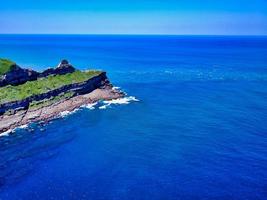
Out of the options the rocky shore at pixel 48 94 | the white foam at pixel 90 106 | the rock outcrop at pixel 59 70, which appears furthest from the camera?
the rock outcrop at pixel 59 70

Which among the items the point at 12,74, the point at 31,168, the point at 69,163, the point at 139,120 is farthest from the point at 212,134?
the point at 12,74

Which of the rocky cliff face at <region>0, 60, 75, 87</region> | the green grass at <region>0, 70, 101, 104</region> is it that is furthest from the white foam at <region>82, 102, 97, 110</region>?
the rocky cliff face at <region>0, 60, 75, 87</region>

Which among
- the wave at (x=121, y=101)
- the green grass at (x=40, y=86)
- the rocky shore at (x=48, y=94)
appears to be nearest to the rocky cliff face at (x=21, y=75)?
the rocky shore at (x=48, y=94)

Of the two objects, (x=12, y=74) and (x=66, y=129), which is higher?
(x=12, y=74)

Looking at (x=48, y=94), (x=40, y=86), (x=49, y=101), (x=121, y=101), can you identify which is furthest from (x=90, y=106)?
A: (x=40, y=86)

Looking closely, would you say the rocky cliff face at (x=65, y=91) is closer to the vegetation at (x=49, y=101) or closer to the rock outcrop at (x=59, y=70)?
the vegetation at (x=49, y=101)

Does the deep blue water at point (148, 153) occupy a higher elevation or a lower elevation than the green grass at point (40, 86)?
lower

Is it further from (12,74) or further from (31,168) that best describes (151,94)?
(31,168)

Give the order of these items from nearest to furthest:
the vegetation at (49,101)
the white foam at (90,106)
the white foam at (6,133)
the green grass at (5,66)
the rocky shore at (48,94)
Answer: the white foam at (6,133), the rocky shore at (48,94), the vegetation at (49,101), the green grass at (5,66), the white foam at (90,106)

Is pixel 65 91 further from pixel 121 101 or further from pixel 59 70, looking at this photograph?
pixel 121 101
